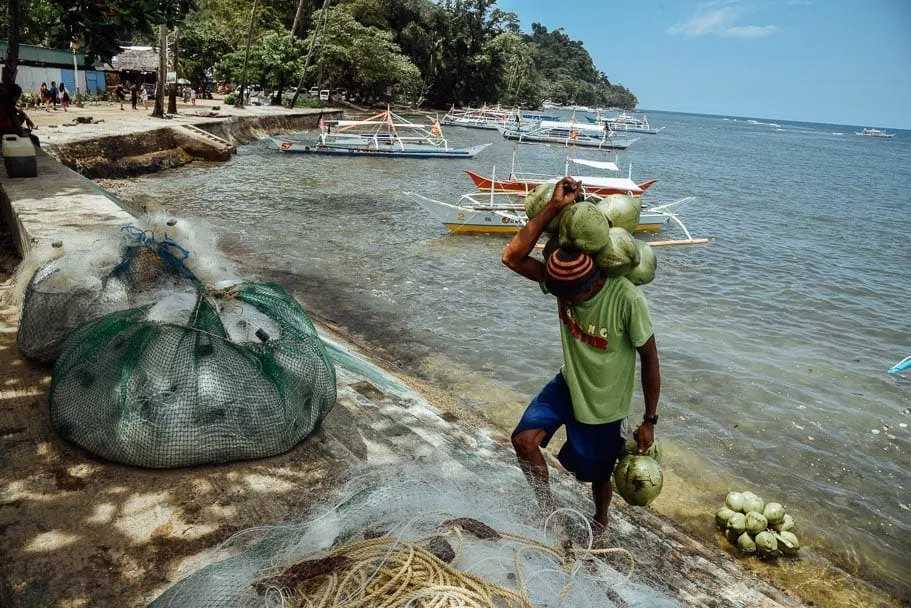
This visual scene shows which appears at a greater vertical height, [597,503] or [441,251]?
[597,503]

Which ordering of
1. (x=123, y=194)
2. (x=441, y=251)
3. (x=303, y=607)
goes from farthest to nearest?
1. (x=123, y=194)
2. (x=441, y=251)
3. (x=303, y=607)

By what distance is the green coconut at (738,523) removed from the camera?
4539 millimetres

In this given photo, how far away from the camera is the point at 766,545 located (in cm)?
443

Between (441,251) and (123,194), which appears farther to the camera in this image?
(123,194)

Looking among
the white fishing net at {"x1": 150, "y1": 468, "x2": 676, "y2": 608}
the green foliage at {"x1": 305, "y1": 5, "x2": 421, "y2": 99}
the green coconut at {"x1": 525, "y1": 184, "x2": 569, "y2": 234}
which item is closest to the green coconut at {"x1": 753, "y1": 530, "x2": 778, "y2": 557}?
the white fishing net at {"x1": 150, "y1": 468, "x2": 676, "y2": 608}

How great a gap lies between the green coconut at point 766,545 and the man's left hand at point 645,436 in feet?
7.79

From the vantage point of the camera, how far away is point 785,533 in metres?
4.55

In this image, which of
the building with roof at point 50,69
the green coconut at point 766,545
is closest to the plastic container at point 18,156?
the green coconut at point 766,545

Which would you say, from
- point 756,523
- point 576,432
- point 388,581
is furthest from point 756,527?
point 388,581

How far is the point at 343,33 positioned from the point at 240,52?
9186 millimetres

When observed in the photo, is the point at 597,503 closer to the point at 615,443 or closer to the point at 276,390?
the point at 615,443

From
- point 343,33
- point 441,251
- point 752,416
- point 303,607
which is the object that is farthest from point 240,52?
point 303,607

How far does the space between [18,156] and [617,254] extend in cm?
806

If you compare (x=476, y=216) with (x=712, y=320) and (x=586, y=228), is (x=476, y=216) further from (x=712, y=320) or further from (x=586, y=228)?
(x=586, y=228)
